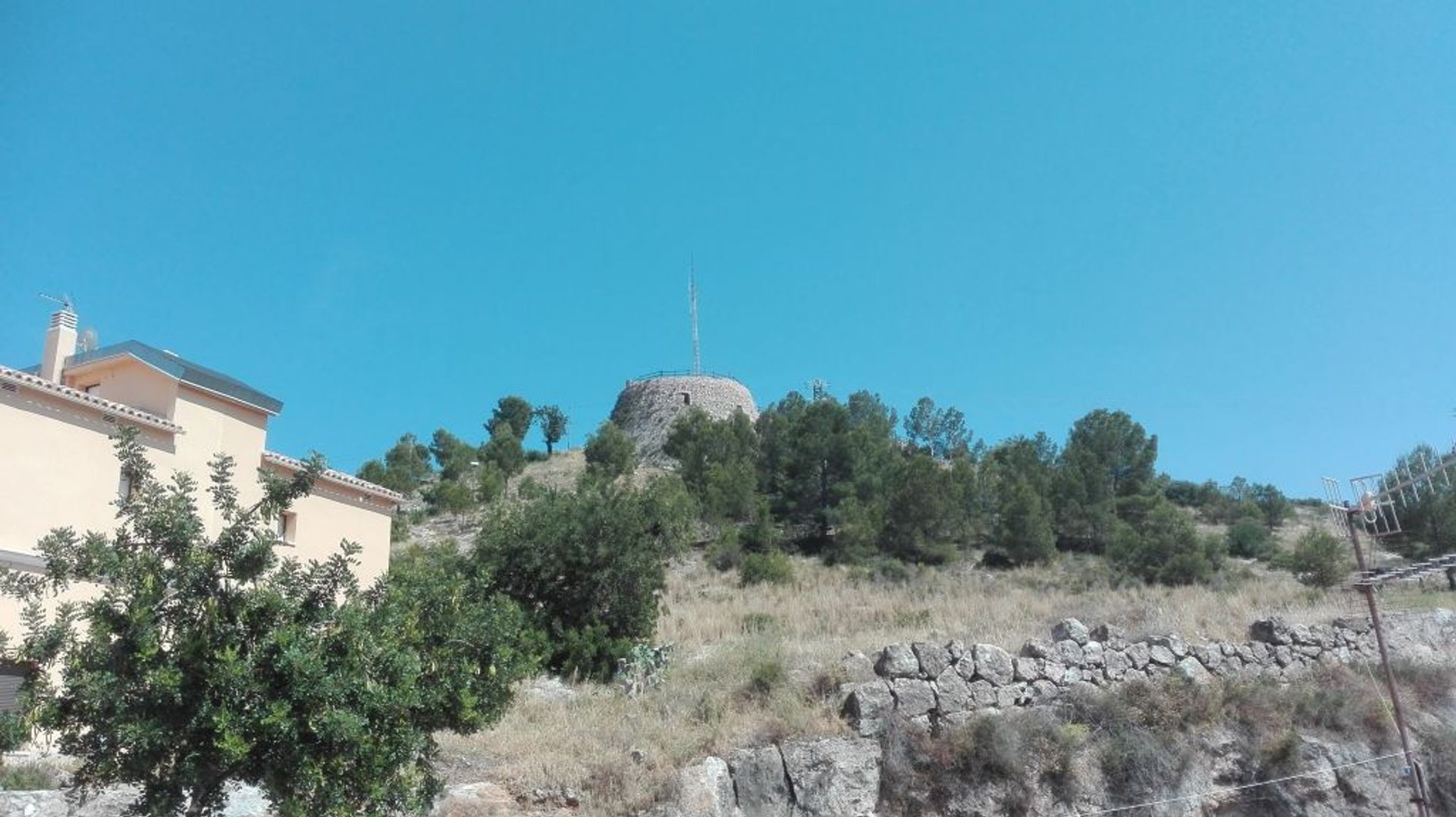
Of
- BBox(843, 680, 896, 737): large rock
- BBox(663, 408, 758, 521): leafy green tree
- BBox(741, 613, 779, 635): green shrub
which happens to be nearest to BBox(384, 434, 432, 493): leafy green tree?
BBox(663, 408, 758, 521): leafy green tree

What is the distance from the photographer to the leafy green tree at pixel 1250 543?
38.4 metres

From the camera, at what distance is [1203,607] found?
64.9ft

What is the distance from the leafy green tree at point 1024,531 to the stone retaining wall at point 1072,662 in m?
18.0

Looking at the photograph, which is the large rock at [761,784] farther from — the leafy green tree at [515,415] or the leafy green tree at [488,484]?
the leafy green tree at [515,415]

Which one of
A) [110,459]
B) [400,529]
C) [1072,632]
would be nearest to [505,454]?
[400,529]

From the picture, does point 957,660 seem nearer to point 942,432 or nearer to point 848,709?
point 848,709

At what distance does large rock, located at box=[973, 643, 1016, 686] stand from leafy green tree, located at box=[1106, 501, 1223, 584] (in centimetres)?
1850

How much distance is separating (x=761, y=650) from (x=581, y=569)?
17.7 ft

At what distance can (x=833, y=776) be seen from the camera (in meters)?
13.8

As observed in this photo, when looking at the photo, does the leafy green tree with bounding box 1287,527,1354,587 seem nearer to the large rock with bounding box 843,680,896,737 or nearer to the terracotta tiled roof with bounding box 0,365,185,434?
the large rock with bounding box 843,680,896,737

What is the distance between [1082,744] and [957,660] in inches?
75.7

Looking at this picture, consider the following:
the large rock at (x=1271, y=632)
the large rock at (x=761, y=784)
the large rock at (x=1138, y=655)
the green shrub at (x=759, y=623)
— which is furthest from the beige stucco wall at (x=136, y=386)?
the large rock at (x=1271, y=632)

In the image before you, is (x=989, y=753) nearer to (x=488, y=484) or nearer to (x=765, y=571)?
(x=765, y=571)

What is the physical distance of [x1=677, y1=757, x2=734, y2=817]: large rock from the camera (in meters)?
12.9
